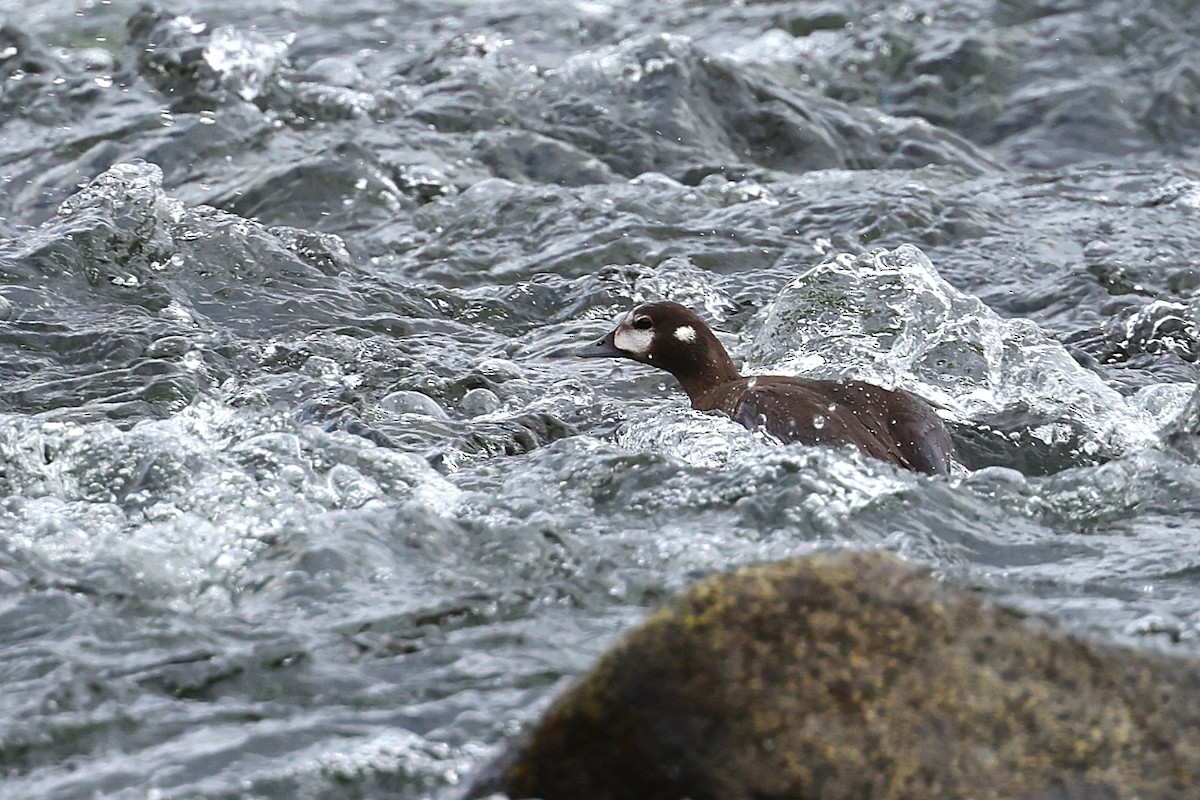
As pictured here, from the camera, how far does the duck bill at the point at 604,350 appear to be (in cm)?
593

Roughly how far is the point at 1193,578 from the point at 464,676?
6.05 feet

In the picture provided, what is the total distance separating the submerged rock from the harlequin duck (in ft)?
7.31

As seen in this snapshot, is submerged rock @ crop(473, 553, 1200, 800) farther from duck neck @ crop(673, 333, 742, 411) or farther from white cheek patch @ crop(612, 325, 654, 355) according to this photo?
white cheek patch @ crop(612, 325, 654, 355)

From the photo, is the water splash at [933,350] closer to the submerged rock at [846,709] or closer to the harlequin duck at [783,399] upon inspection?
the harlequin duck at [783,399]

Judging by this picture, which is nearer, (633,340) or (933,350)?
(633,340)

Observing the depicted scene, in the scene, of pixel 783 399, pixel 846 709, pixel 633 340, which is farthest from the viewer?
pixel 633 340

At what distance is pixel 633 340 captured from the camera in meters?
5.89

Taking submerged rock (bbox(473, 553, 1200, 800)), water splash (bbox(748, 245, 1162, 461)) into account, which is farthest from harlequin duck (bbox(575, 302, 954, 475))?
submerged rock (bbox(473, 553, 1200, 800))

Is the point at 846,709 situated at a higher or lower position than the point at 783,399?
higher

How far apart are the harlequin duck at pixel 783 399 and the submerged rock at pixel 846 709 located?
7.31ft

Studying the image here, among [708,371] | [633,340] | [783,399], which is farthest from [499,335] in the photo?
[783,399]

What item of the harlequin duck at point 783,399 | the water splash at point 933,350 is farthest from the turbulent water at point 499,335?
the harlequin duck at point 783,399

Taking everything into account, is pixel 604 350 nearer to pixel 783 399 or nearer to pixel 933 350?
pixel 783 399

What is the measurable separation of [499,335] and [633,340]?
0.77 m
